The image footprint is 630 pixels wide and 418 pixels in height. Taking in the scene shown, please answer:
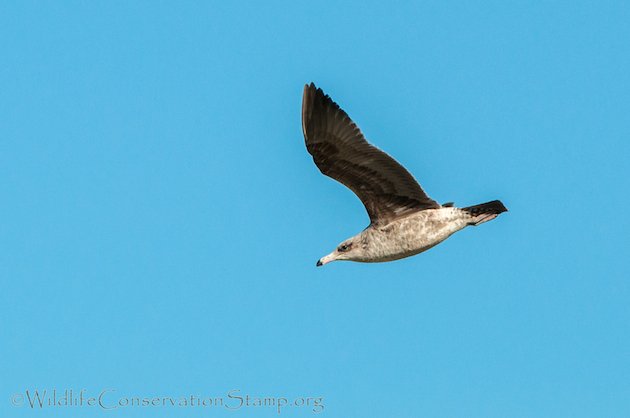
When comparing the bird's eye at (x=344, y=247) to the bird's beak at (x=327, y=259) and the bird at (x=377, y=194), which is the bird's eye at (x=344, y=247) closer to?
the bird at (x=377, y=194)

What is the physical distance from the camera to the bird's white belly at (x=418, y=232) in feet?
89.9

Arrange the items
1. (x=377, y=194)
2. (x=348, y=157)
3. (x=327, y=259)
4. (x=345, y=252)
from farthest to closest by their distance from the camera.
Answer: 1. (x=327, y=259)
2. (x=345, y=252)
3. (x=377, y=194)
4. (x=348, y=157)

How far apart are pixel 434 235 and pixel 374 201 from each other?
125 cm

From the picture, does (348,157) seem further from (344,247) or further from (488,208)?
(488,208)

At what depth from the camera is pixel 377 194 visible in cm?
2773

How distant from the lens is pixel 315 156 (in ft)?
89.8

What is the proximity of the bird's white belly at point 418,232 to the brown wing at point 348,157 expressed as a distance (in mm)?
266

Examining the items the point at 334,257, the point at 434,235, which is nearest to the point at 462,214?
the point at 434,235

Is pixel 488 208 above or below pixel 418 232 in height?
above

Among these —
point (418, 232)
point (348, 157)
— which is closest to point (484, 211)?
point (418, 232)

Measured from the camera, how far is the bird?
27.2 metres

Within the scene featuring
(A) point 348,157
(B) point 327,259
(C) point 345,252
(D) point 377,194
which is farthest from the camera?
(B) point 327,259

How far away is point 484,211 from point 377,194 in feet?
6.13

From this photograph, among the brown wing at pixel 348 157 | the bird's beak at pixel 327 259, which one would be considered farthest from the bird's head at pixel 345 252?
the brown wing at pixel 348 157
